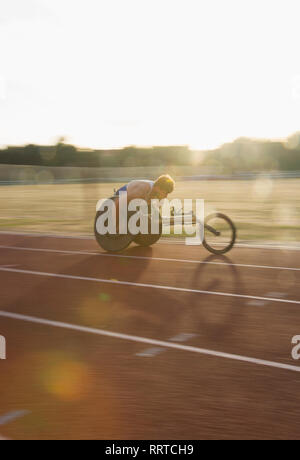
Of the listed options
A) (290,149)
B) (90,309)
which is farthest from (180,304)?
(290,149)

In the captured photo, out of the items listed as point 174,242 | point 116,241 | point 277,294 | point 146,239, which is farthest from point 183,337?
point 174,242

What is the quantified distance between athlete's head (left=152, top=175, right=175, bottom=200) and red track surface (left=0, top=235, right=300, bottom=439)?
183 centimetres

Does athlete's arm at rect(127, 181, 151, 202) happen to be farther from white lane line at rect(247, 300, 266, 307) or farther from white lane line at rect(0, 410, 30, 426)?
white lane line at rect(0, 410, 30, 426)

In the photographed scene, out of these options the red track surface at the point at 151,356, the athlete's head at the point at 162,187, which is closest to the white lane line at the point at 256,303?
the red track surface at the point at 151,356

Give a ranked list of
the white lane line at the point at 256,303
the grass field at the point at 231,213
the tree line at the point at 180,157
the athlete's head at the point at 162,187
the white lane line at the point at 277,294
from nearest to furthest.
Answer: the white lane line at the point at 256,303 < the white lane line at the point at 277,294 < the athlete's head at the point at 162,187 < the grass field at the point at 231,213 < the tree line at the point at 180,157

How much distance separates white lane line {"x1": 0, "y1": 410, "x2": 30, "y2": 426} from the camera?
13.0 feet

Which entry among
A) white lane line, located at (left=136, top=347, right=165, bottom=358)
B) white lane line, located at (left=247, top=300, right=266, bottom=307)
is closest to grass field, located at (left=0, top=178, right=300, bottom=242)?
white lane line, located at (left=247, top=300, right=266, bottom=307)

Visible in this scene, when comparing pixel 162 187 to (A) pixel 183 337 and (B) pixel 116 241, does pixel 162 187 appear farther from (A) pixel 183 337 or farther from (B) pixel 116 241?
(A) pixel 183 337

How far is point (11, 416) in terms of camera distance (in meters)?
4.05

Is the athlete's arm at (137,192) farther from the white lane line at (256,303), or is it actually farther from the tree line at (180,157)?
the tree line at (180,157)

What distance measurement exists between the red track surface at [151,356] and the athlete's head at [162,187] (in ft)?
6.02

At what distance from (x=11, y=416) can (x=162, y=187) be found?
7.19 m

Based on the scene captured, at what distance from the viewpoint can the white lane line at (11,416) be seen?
3.97 metres

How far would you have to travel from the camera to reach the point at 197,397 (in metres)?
4.36
